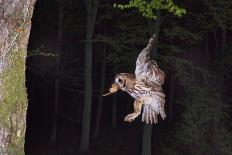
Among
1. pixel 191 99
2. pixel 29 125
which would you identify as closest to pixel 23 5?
pixel 191 99

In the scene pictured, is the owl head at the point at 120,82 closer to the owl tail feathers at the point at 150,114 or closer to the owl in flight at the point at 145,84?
the owl in flight at the point at 145,84

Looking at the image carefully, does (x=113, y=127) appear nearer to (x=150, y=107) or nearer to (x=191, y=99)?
(x=191, y=99)

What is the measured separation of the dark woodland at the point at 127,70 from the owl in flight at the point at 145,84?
299 centimetres

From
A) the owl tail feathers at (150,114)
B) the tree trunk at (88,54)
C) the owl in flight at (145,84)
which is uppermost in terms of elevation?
the tree trunk at (88,54)

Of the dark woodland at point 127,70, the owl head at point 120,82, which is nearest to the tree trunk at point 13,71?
the owl head at point 120,82

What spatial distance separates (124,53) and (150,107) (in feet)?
35.9

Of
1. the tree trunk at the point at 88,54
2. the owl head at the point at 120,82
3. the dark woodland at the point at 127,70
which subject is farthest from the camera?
the tree trunk at the point at 88,54

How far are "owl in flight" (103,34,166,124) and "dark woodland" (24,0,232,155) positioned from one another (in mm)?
2988

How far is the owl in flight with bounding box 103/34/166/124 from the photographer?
3.66m

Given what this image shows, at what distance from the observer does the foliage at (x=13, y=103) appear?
366 centimetres

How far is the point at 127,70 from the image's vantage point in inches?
581

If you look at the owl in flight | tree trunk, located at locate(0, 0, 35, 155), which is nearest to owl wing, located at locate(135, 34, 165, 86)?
the owl in flight

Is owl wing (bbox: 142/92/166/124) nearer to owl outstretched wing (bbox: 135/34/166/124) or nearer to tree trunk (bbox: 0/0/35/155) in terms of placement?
owl outstretched wing (bbox: 135/34/166/124)

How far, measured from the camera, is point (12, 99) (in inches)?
147
